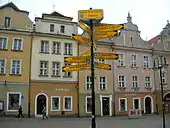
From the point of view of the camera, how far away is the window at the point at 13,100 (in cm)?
3117

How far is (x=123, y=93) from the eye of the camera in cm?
3862

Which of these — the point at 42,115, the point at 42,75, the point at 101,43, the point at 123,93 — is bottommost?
the point at 42,115

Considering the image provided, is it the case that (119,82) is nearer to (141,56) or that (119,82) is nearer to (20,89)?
(141,56)

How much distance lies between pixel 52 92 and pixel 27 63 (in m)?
5.06

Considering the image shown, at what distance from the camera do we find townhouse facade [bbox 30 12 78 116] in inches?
1302

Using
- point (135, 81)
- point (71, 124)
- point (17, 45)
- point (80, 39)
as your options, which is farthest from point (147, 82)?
Result: point (80, 39)

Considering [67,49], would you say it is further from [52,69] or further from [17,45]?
[17,45]

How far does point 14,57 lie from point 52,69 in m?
5.28

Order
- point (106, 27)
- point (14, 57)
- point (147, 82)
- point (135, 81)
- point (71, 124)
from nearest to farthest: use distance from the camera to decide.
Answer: point (106, 27), point (71, 124), point (14, 57), point (135, 81), point (147, 82)

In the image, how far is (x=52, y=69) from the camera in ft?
113

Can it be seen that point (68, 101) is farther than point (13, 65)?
Yes

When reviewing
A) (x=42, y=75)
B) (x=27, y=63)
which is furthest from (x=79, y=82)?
(x=27, y=63)

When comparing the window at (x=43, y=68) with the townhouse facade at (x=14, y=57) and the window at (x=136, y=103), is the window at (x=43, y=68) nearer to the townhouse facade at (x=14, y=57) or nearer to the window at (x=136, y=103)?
the townhouse facade at (x=14, y=57)

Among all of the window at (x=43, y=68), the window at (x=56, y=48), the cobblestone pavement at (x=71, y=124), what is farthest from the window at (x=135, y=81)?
the cobblestone pavement at (x=71, y=124)
